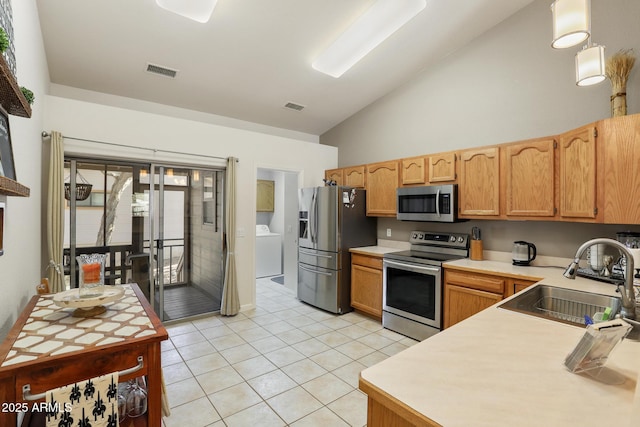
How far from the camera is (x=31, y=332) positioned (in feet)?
4.26

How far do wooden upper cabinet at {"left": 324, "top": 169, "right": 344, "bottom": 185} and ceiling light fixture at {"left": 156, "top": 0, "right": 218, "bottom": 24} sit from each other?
2.71 metres

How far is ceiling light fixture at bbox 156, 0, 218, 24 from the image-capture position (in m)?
2.47

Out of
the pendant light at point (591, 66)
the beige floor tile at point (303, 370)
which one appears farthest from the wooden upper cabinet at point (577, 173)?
the beige floor tile at point (303, 370)

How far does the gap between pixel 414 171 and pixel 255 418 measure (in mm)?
3032

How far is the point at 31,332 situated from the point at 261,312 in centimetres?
300

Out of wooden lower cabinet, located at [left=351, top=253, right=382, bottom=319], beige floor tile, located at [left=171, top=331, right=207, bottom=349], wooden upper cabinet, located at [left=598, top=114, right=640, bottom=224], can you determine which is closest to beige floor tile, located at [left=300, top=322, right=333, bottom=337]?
wooden lower cabinet, located at [left=351, top=253, right=382, bottom=319]

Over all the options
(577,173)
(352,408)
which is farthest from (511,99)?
(352,408)

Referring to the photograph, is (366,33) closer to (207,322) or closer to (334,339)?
(334,339)

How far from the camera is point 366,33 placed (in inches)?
120

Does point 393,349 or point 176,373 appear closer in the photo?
point 176,373

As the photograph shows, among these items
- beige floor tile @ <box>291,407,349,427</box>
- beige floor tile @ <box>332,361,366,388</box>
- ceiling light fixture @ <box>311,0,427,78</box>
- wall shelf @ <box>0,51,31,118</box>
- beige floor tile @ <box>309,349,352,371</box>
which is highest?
ceiling light fixture @ <box>311,0,427,78</box>

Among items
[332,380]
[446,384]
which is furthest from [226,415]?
[446,384]

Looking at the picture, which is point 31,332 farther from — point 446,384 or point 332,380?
point 332,380

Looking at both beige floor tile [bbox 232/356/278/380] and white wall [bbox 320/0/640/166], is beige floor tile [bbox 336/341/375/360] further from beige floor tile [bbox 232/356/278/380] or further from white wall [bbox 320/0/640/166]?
white wall [bbox 320/0/640/166]
